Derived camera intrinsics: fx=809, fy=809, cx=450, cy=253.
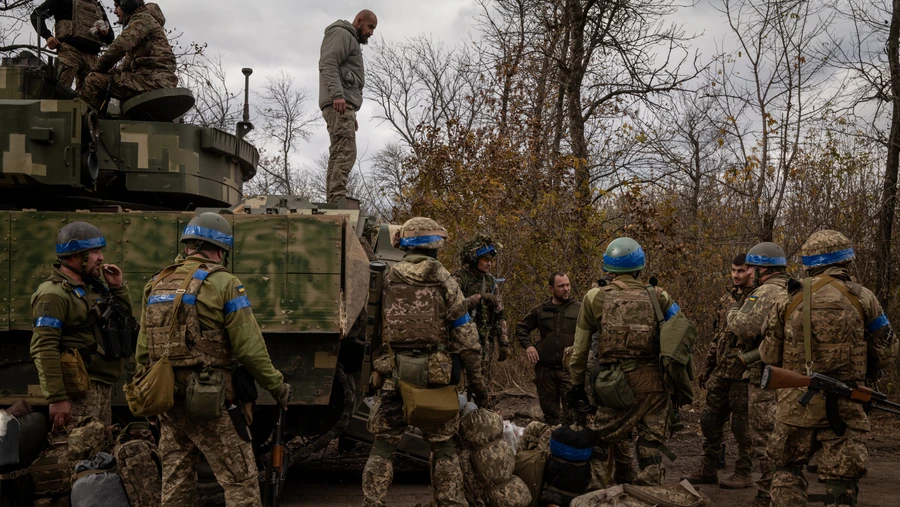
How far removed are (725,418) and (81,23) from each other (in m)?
7.29

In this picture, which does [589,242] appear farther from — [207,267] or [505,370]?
[207,267]

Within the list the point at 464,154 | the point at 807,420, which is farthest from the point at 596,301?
the point at 464,154

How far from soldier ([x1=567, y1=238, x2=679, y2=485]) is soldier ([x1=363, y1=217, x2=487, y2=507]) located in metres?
0.86

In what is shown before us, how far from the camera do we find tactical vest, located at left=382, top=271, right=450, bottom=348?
5.43m

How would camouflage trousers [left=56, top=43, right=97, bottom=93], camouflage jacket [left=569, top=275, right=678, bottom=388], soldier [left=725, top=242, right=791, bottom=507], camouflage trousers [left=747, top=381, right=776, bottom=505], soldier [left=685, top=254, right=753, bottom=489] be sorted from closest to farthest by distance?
camouflage jacket [left=569, top=275, right=678, bottom=388], soldier [left=725, top=242, right=791, bottom=507], camouflage trousers [left=747, top=381, right=776, bottom=505], soldier [left=685, top=254, right=753, bottom=489], camouflage trousers [left=56, top=43, right=97, bottom=93]

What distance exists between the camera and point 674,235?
11.6 metres

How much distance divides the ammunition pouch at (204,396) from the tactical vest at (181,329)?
0.34ft

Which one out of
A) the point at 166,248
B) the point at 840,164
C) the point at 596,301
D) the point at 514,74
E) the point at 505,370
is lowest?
the point at 505,370

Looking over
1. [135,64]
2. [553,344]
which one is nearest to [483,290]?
[553,344]

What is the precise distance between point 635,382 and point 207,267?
2940 mm

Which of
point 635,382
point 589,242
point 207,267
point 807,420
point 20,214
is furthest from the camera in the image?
point 589,242

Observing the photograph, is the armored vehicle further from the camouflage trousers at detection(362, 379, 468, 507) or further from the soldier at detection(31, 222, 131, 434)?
the camouflage trousers at detection(362, 379, 468, 507)

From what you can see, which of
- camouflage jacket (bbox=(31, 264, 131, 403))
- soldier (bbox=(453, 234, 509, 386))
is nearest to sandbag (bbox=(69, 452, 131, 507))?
camouflage jacket (bbox=(31, 264, 131, 403))

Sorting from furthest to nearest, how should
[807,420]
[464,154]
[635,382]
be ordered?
[464,154] → [635,382] → [807,420]
